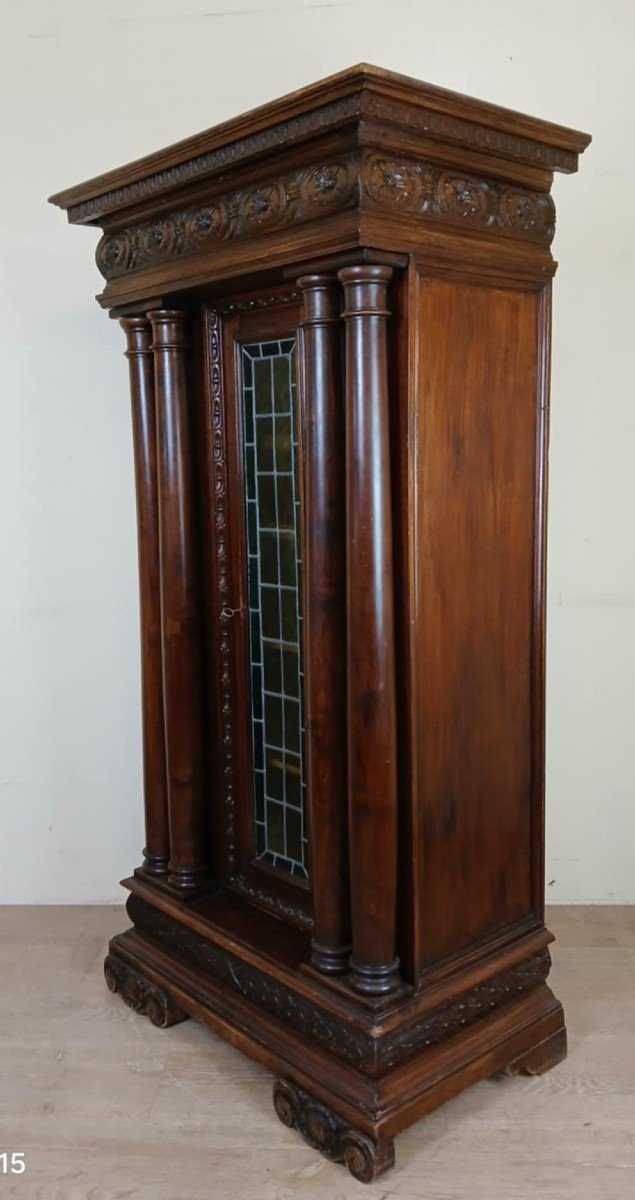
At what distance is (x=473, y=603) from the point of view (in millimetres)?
2061

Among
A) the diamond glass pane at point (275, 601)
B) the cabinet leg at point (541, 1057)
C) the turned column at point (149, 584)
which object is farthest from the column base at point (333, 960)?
the turned column at point (149, 584)

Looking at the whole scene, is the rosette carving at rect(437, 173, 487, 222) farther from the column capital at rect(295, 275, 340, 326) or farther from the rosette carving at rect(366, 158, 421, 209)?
the column capital at rect(295, 275, 340, 326)

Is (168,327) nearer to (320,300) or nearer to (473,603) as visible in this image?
(320,300)

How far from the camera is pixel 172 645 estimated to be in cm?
245

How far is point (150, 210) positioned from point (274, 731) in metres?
1.15

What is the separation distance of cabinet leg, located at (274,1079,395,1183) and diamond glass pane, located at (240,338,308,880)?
1.50 feet

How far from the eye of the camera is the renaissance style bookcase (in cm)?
186

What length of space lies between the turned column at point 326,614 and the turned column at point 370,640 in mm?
49

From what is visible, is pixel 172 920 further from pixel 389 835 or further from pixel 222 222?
pixel 222 222

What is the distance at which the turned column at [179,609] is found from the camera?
237 centimetres

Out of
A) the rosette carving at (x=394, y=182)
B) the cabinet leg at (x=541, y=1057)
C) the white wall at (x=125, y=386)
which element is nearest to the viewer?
the rosette carving at (x=394, y=182)

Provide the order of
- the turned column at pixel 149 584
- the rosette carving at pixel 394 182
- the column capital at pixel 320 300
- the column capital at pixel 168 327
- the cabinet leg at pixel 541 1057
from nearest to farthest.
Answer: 1. the rosette carving at pixel 394 182
2. the column capital at pixel 320 300
3. the cabinet leg at pixel 541 1057
4. the column capital at pixel 168 327
5. the turned column at pixel 149 584

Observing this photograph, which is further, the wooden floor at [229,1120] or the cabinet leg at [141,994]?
the cabinet leg at [141,994]

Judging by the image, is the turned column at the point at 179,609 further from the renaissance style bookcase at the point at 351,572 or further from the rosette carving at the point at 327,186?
the rosette carving at the point at 327,186
